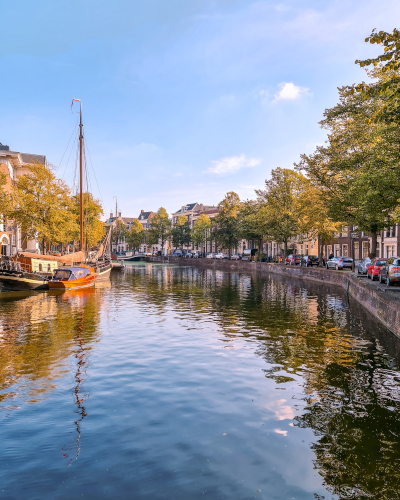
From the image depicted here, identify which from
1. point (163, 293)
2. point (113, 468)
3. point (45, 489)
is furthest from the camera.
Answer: point (163, 293)

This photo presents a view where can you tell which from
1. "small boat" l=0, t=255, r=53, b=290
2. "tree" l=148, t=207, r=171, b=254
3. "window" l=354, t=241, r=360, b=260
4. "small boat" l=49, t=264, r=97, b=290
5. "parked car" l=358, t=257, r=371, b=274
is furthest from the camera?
"tree" l=148, t=207, r=171, b=254

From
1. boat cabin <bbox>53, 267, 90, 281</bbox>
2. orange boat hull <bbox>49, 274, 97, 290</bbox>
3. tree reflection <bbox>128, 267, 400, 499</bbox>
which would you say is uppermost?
boat cabin <bbox>53, 267, 90, 281</bbox>

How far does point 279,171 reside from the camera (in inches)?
2854

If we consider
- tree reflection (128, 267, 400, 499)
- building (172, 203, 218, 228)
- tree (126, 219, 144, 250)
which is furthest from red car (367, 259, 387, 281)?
tree (126, 219, 144, 250)

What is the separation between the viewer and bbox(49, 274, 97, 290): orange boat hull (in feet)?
118

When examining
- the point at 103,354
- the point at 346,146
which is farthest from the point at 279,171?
the point at 103,354

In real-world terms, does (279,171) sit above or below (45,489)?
above

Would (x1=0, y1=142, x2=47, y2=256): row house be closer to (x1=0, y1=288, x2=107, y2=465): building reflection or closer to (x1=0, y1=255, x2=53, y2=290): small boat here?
(x1=0, y1=255, x2=53, y2=290): small boat

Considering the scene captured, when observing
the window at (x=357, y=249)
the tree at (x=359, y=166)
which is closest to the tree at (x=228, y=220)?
the window at (x=357, y=249)

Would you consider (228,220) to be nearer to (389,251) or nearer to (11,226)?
(389,251)

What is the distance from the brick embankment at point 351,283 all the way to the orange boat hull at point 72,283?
2406 centimetres

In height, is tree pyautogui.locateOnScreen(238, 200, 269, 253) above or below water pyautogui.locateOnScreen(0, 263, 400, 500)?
above

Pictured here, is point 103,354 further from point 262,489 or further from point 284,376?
point 262,489

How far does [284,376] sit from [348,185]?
104 feet
